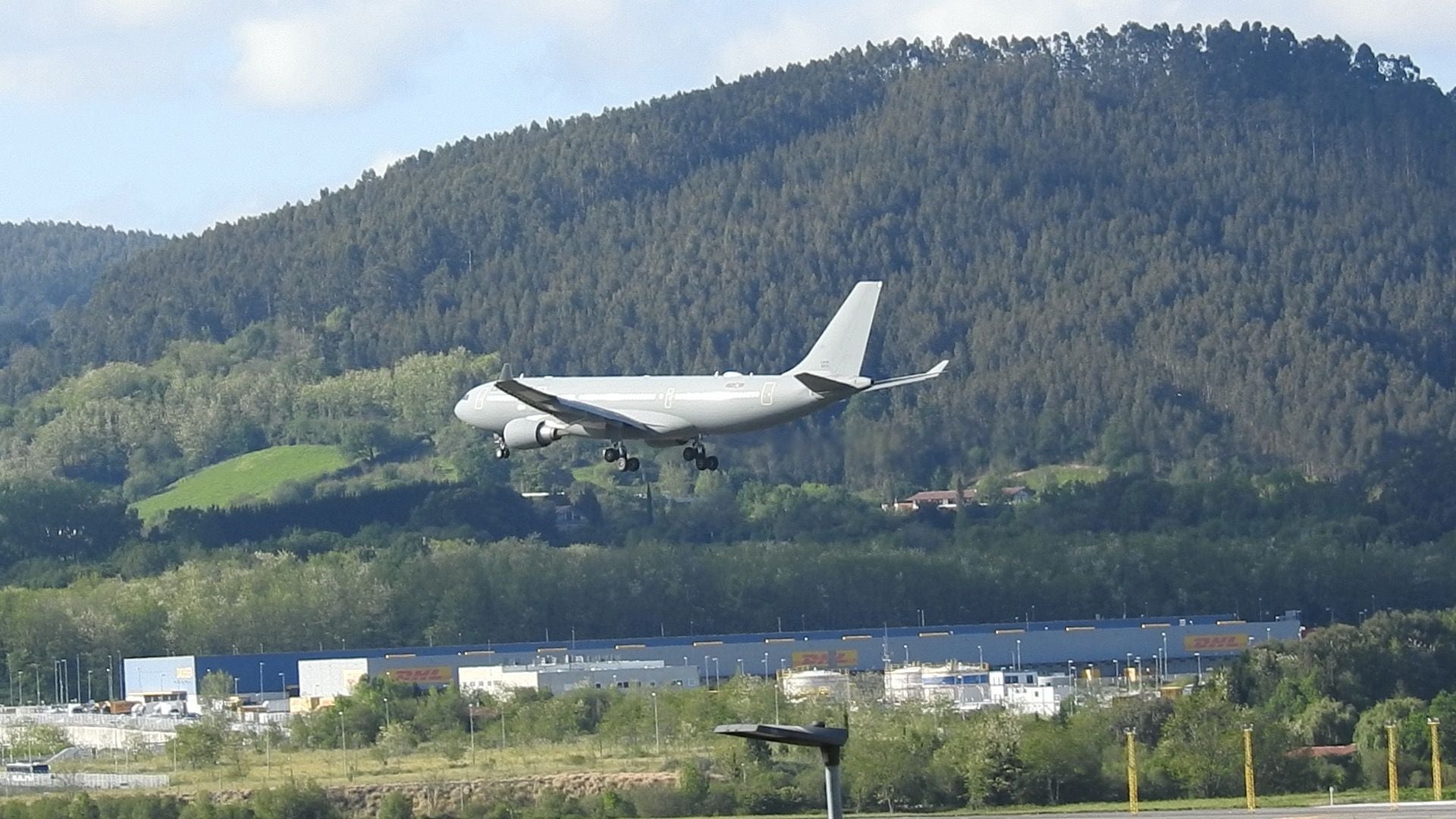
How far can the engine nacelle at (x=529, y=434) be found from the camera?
3976 inches

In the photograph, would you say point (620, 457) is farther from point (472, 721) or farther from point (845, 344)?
point (472, 721)

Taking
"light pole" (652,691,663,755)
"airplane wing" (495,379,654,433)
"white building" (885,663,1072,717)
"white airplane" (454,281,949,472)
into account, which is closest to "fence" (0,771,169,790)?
"light pole" (652,691,663,755)

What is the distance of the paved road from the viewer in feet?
305

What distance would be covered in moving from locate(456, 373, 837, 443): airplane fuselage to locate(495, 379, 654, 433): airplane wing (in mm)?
117

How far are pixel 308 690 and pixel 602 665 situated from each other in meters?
21.9

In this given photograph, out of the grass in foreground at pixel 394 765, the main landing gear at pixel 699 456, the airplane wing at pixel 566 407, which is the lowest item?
the grass in foreground at pixel 394 765

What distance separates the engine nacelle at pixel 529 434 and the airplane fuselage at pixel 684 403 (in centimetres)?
44

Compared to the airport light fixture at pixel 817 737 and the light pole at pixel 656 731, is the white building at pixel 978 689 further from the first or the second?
the airport light fixture at pixel 817 737

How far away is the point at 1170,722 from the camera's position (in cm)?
13688

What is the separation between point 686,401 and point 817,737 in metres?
54.9

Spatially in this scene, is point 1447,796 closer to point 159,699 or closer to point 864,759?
point 864,759

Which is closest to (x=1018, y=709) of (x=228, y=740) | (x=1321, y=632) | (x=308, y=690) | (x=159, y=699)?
(x=1321, y=632)

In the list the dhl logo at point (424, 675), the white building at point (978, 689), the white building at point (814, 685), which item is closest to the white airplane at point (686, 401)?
the white building at point (978, 689)

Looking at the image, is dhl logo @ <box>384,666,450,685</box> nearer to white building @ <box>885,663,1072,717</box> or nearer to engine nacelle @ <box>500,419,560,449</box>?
white building @ <box>885,663,1072,717</box>
